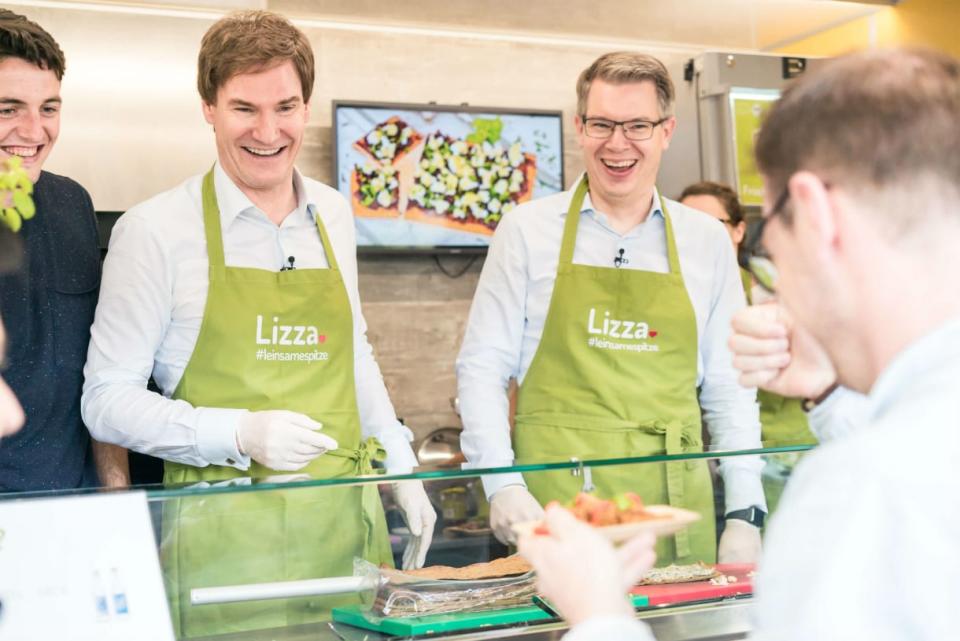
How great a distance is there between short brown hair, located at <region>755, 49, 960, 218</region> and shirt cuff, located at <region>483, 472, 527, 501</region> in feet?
2.36

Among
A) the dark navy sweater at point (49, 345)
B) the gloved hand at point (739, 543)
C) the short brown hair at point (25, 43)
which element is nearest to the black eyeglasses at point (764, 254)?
the gloved hand at point (739, 543)

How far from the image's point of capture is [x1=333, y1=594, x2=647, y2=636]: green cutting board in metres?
1.53

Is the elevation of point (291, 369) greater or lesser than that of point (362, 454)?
greater

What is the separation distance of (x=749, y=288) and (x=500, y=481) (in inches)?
95.4

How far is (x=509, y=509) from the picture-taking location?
161 cm

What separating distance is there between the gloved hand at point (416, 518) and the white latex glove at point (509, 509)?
0.09 meters

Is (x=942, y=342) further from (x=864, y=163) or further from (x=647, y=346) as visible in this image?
(x=647, y=346)

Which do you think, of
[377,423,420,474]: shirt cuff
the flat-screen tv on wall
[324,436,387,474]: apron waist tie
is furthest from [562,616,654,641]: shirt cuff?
the flat-screen tv on wall

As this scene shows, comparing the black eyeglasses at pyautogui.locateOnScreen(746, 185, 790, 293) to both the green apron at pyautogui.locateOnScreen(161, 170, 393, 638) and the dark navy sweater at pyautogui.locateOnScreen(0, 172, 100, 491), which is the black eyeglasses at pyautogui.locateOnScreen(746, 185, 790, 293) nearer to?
the green apron at pyautogui.locateOnScreen(161, 170, 393, 638)

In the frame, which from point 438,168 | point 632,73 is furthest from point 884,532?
point 438,168

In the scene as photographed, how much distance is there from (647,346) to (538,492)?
1.14m

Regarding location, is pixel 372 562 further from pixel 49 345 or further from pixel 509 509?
pixel 49 345

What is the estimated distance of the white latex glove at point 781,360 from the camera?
5.10ft

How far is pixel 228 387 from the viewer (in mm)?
2352
